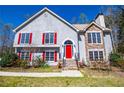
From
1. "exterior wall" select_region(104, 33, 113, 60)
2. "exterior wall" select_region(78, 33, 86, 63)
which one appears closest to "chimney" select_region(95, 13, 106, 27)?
"exterior wall" select_region(104, 33, 113, 60)

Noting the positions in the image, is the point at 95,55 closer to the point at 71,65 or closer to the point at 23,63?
the point at 71,65

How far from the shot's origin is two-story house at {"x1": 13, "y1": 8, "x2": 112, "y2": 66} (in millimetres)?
17625


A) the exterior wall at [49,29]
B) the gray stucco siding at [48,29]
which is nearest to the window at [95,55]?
the exterior wall at [49,29]

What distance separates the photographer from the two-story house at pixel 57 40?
17.6 meters

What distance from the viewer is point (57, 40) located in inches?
706

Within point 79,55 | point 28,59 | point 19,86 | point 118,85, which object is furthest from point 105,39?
point 19,86

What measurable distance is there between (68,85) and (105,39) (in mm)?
10776

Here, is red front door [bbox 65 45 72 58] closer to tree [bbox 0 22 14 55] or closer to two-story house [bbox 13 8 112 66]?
two-story house [bbox 13 8 112 66]

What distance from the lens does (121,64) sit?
15.8 m

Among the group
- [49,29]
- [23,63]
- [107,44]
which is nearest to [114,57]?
[107,44]

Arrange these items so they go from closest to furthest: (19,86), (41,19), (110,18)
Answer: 1. (19,86)
2. (41,19)
3. (110,18)

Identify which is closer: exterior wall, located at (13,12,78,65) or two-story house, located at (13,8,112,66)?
two-story house, located at (13,8,112,66)

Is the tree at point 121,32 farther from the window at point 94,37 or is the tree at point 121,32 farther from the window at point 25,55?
the window at point 25,55
